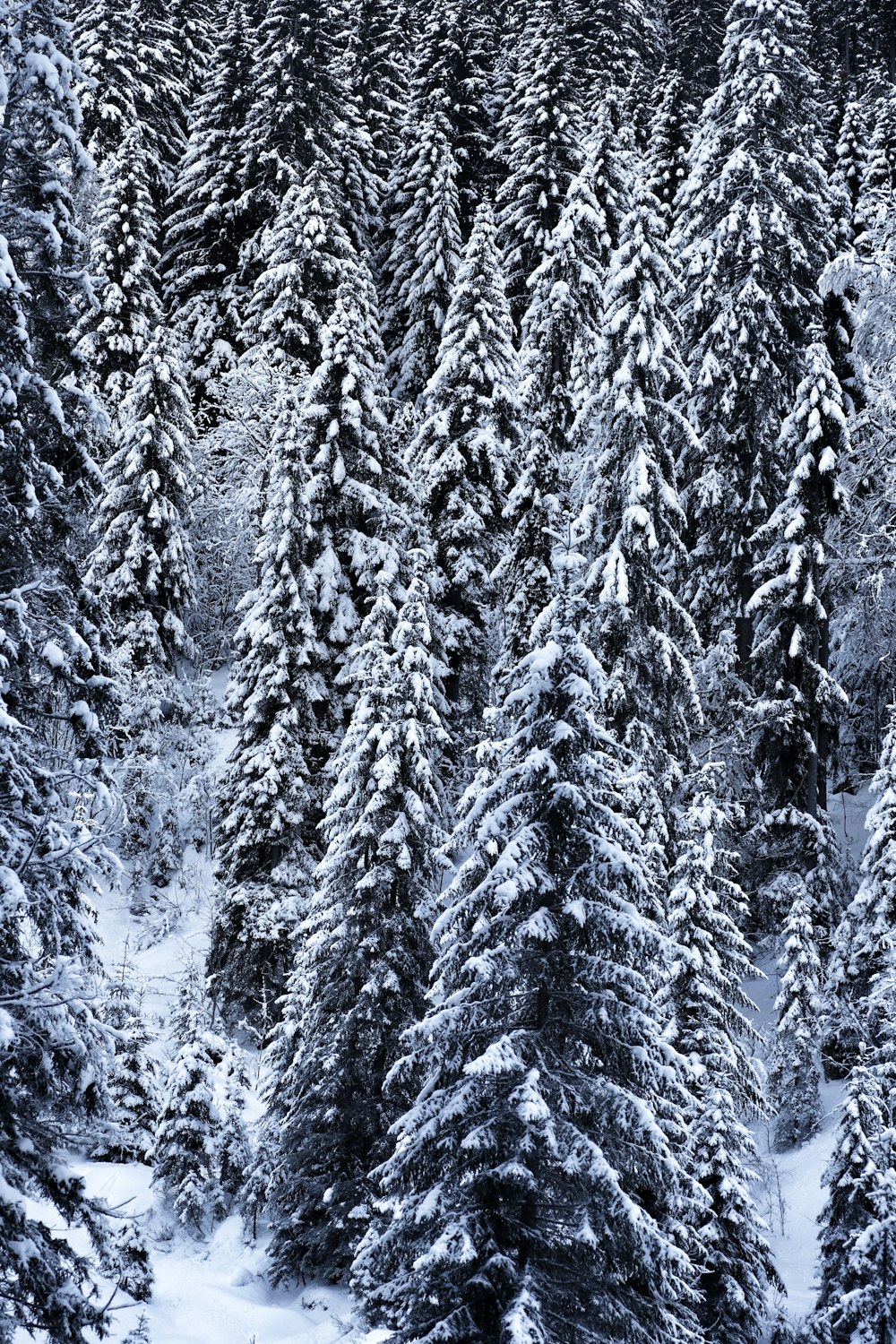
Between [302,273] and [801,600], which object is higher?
[302,273]

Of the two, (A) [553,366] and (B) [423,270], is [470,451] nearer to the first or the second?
(A) [553,366]

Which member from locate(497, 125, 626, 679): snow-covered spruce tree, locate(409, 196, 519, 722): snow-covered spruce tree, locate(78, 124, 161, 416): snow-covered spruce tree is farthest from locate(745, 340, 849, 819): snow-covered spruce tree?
locate(78, 124, 161, 416): snow-covered spruce tree

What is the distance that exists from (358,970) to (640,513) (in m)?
8.53

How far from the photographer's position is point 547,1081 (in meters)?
9.51

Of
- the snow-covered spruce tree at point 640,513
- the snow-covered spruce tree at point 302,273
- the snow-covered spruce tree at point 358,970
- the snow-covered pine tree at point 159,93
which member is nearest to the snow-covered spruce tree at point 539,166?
the snow-covered spruce tree at point 302,273

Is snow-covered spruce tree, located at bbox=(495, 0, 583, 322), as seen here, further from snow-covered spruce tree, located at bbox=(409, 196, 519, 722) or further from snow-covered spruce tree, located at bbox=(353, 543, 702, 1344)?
snow-covered spruce tree, located at bbox=(353, 543, 702, 1344)

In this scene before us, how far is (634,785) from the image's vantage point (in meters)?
16.0

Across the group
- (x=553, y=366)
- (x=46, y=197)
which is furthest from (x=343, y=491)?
(x=46, y=197)

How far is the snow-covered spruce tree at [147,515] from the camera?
89.8 feet

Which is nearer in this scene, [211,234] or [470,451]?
[470,451]

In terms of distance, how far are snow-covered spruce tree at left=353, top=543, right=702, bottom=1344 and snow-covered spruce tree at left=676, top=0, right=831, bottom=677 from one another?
14.4 meters

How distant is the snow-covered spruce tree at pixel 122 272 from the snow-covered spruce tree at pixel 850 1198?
25.7 meters

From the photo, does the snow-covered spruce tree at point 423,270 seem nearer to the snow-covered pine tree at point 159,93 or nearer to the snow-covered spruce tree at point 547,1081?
the snow-covered pine tree at point 159,93

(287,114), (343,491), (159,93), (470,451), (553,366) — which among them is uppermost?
(159,93)
